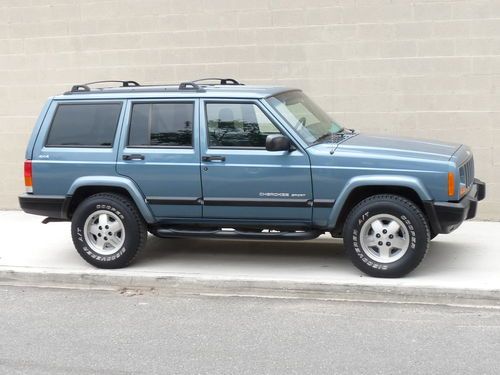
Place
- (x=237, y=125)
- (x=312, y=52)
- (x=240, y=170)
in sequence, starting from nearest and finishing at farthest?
(x=240, y=170) < (x=237, y=125) < (x=312, y=52)

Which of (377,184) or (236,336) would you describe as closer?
(236,336)

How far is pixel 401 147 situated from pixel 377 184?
0.54m

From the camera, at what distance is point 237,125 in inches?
267

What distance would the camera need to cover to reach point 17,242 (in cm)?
855

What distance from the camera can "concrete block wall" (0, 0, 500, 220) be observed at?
29.0 feet

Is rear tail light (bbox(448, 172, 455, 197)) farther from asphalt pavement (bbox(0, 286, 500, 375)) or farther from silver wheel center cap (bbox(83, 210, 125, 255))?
silver wheel center cap (bbox(83, 210, 125, 255))

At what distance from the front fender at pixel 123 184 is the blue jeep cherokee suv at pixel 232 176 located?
0.01 metres

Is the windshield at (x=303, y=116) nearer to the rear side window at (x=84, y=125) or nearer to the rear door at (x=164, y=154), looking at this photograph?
the rear door at (x=164, y=154)

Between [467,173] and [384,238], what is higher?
[467,173]

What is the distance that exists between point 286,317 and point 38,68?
21.4ft

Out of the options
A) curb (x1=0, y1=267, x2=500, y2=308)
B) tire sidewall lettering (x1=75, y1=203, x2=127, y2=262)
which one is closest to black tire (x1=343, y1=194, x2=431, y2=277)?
curb (x1=0, y1=267, x2=500, y2=308)

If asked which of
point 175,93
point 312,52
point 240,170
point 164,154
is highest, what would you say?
point 312,52

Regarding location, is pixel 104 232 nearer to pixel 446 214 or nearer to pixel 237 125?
pixel 237 125

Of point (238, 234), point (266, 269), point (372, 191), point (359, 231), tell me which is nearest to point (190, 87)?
point (238, 234)
